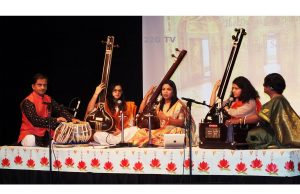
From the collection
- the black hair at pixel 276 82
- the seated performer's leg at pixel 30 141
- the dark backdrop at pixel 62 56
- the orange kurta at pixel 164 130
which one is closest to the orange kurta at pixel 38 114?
the seated performer's leg at pixel 30 141

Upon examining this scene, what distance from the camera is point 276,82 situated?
8.30 meters

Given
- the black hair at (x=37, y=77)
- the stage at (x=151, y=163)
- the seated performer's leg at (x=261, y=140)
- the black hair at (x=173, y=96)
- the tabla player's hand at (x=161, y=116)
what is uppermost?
the black hair at (x=37, y=77)

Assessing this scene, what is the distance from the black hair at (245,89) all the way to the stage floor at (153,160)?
996 millimetres

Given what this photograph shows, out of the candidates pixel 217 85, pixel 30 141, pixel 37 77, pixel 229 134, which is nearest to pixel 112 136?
pixel 30 141

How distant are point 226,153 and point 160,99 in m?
1.64

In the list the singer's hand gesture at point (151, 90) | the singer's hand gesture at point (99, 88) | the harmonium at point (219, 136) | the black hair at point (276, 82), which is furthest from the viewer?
the singer's hand gesture at point (99, 88)

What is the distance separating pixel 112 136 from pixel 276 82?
8.18 ft

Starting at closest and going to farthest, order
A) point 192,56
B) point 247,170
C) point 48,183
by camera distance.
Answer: point 247,170 → point 48,183 → point 192,56

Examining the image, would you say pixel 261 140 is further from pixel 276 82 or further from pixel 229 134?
pixel 276 82

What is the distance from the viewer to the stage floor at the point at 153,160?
25.1ft

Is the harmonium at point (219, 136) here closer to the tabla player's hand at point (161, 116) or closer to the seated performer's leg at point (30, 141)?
the tabla player's hand at point (161, 116)

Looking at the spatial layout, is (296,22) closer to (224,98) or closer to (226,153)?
(224,98)

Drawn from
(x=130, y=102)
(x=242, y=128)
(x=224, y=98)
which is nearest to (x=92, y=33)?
(x=130, y=102)

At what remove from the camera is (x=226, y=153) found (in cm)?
780
